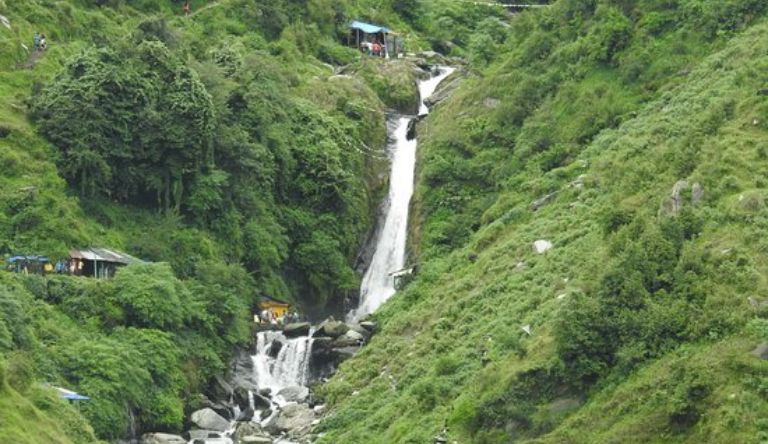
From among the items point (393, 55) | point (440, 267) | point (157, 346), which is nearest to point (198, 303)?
point (157, 346)

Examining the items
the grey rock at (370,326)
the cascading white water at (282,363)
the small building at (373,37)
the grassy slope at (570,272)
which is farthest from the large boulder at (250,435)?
the small building at (373,37)

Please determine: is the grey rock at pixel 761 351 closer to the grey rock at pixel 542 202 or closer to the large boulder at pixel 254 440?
the large boulder at pixel 254 440

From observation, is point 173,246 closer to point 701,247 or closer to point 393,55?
point 701,247

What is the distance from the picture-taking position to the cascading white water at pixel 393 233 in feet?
227

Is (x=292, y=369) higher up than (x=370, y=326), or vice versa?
(x=370, y=326)

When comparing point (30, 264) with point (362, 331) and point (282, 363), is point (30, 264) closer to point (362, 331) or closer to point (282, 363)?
point (282, 363)

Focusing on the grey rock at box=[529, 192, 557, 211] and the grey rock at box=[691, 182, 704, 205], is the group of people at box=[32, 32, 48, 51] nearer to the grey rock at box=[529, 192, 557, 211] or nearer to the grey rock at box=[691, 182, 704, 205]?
the grey rock at box=[529, 192, 557, 211]

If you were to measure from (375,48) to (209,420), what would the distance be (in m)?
47.8

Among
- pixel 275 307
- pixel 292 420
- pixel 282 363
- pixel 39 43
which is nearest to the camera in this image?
pixel 292 420

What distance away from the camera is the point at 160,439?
4981 cm

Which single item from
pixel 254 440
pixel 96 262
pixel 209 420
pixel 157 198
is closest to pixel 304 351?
pixel 209 420

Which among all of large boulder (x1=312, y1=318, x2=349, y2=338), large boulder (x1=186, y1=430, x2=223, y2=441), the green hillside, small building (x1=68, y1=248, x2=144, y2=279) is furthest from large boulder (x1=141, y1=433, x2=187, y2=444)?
large boulder (x1=312, y1=318, x2=349, y2=338)

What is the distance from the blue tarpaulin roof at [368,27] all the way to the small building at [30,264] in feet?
153

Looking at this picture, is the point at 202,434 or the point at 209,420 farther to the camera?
the point at 209,420
